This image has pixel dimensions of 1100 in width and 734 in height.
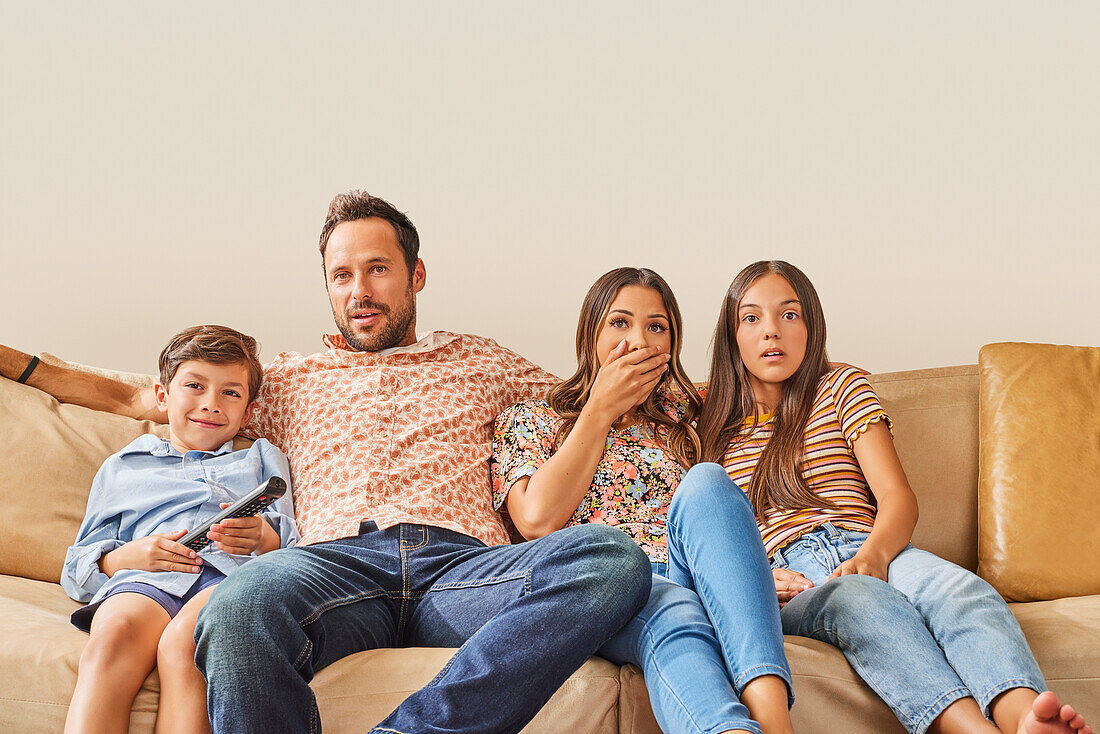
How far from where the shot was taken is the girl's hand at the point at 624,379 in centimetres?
175

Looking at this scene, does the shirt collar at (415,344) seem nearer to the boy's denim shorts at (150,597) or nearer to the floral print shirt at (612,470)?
the floral print shirt at (612,470)

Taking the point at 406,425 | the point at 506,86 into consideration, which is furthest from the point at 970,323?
the point at 406,425

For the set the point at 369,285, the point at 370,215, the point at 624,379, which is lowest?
the point at 624,379

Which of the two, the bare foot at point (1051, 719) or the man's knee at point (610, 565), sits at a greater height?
the man's knee at point (610, 565)

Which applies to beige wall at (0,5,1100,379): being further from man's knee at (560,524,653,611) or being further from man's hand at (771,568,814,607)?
man's knee at (560,524,653,611)

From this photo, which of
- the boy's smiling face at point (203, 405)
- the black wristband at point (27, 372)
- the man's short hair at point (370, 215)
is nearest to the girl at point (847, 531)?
the man's short hair at point (370, 215)

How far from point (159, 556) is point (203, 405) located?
32 centimetres

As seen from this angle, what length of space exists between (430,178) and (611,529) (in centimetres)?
141

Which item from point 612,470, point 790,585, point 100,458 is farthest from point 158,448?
point 790,585

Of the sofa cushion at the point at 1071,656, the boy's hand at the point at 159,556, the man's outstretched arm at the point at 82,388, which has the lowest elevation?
the sofa cushion at the point at 1071,656

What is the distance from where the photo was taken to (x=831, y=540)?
5.23 feet

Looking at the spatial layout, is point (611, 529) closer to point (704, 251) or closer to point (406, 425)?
point (406, 425)

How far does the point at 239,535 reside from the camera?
1472mm

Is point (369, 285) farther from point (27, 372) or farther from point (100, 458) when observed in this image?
point (27, 372)
